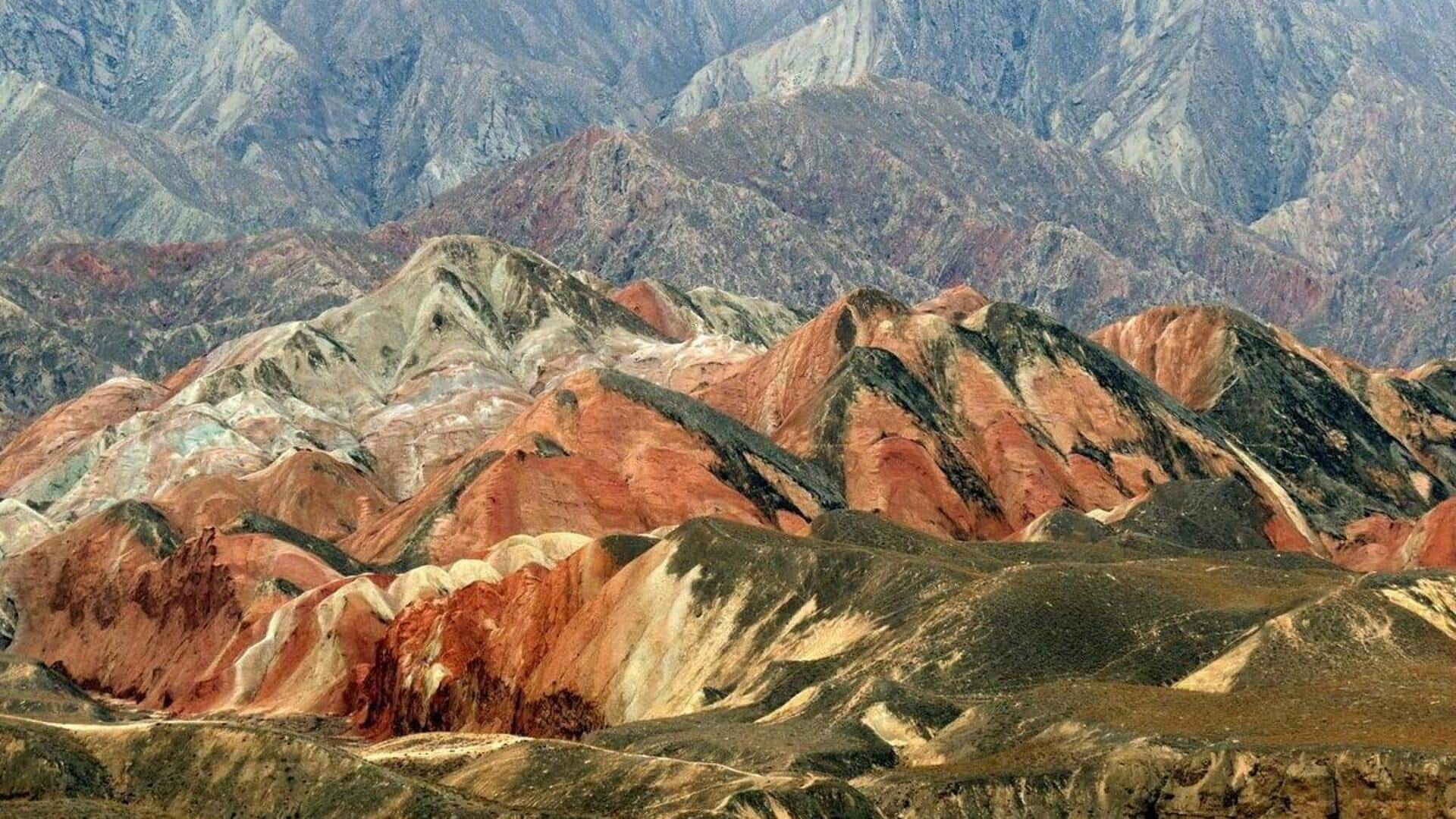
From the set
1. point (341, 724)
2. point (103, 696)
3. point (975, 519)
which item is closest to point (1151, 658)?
point (341, 724)

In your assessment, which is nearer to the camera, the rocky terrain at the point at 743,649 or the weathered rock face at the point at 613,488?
the rocky terrain at the point at 743,649

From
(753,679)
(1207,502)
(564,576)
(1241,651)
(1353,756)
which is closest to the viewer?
(1353,756)

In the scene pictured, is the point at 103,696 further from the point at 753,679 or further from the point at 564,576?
the point at 753,679

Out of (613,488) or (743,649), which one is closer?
(743,649)

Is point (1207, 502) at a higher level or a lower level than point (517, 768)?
lower

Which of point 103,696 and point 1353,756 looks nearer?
point 1353,756

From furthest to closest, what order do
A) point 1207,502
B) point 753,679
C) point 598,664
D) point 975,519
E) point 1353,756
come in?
point 975,519, point 1207,502, point 598,664, point 753,679, point 1353,756

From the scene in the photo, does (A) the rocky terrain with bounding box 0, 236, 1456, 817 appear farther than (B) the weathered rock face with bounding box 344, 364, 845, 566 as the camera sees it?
No

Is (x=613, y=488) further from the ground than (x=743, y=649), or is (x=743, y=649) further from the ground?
(x=743, y=649)

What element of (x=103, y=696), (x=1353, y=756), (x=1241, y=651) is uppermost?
(x=1353, y=756)
